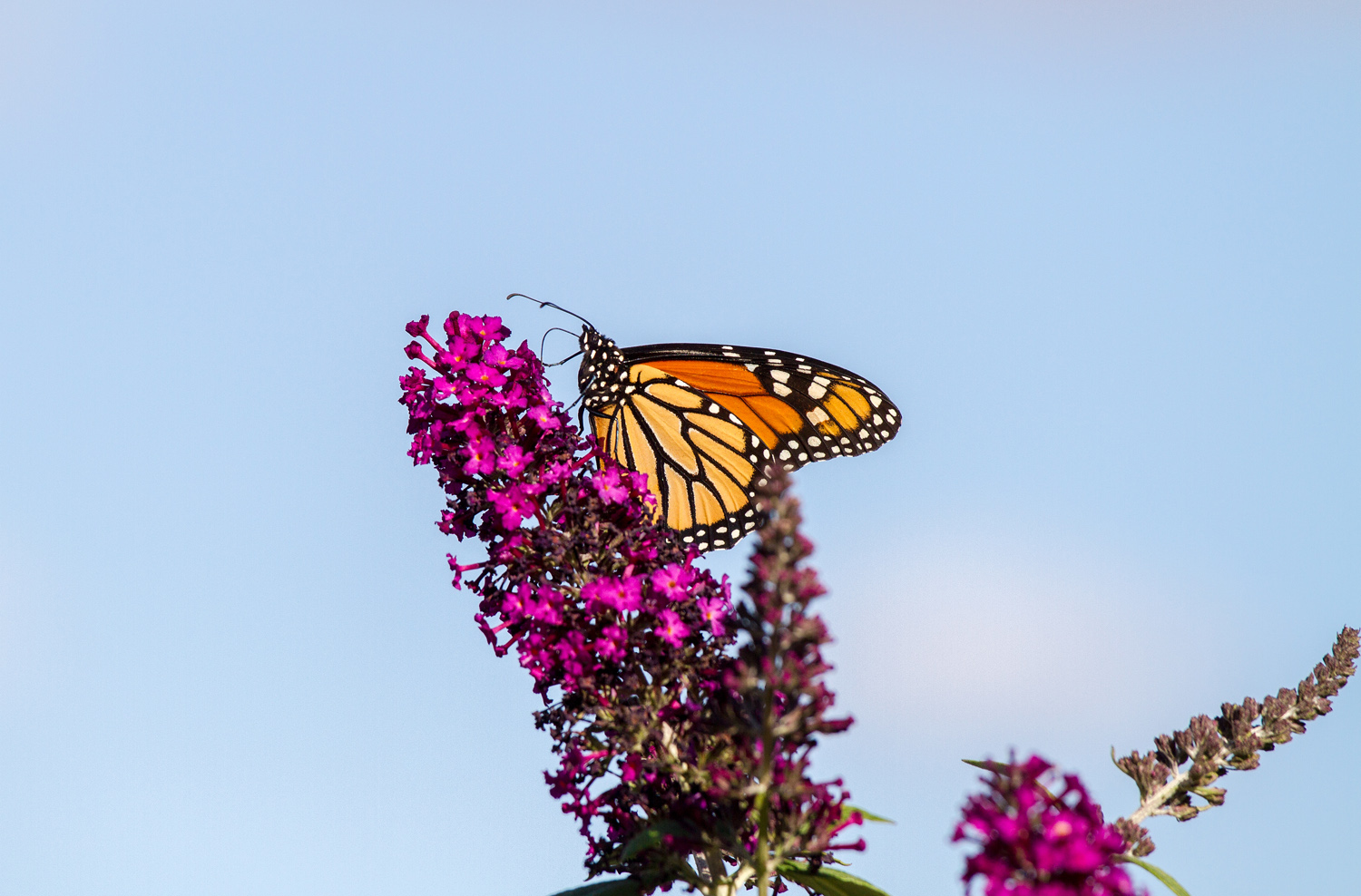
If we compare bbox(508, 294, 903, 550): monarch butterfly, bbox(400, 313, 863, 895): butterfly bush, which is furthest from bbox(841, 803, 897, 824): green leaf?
bbox(508, 294, 903, 550): monarch butterfly

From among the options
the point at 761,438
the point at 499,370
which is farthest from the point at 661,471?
the point at 499,370

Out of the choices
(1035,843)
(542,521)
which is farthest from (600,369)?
(1035,843)

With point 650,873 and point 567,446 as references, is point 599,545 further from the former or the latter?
point 650,873

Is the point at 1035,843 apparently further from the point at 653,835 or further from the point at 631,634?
the point at 631,634

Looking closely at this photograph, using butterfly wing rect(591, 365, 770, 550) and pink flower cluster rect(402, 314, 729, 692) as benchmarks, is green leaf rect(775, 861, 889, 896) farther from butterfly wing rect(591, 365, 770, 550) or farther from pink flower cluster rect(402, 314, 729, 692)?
butterfly wing rect(591, 365, 770, 550)

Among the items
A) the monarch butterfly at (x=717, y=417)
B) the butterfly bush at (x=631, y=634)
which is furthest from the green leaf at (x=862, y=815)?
the monarch butterfly at (x=717, y=417)
